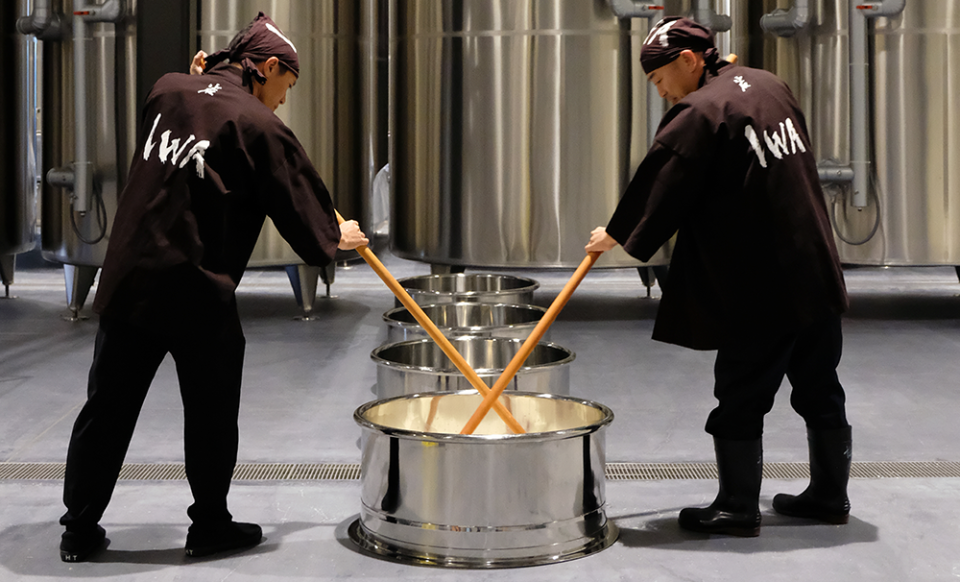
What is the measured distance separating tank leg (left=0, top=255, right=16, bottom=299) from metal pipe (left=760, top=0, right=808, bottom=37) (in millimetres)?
5235

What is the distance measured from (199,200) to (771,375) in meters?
1.48

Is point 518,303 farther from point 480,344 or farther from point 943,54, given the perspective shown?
point 943,54

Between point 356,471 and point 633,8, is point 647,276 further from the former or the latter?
point 356,471

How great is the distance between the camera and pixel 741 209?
2807mm

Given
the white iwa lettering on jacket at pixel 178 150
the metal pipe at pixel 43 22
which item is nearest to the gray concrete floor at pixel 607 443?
the white iwa lettering on jacket at pixel 178 150

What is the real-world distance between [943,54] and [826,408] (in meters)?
3.99

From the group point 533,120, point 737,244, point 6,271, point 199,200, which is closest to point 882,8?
point 533,120

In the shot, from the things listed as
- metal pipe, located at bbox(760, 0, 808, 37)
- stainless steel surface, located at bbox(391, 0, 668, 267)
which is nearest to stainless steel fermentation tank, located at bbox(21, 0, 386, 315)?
stainless steel surface, located at bbox(391, 0, 668, 267)

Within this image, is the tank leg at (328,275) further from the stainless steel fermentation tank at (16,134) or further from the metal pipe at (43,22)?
the metal pipe at (43,22)

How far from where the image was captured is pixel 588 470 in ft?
9.11

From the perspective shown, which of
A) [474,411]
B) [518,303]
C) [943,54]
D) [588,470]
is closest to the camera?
[588,470]

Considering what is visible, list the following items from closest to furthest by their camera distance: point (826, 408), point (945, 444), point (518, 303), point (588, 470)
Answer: point (588, 470) → point (826, 408) → point (945, 444) → point (518, 303)

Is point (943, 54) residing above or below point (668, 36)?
above

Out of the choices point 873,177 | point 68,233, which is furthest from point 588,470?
point 68,233
